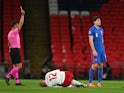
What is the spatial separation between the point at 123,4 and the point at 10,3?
602cm

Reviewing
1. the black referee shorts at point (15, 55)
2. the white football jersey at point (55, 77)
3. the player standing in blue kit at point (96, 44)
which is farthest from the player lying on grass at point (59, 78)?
the black referee shorts at point (15, 55)

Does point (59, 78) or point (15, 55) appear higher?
point (15, 55)

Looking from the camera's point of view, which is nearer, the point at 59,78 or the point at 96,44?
the point at 59,78

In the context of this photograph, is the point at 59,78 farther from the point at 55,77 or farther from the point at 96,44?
the point at 96,44

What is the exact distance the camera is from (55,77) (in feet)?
39.6

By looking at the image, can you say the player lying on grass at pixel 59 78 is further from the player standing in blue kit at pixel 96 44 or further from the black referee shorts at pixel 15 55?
the black referee shorts at pixel 15 55

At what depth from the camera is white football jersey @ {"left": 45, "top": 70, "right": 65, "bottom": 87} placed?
12.0 metres

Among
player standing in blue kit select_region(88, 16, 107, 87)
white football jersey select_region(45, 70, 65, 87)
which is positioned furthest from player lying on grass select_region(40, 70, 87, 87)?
player standing in blue kit select_region(88, 16, 107, 87)

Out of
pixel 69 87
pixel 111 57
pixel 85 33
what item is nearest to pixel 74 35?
pixel 85 33

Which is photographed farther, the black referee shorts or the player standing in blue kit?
the black referee shorts

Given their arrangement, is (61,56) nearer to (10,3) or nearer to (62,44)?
(62,44)

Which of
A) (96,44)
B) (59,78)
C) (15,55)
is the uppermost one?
(96,44)

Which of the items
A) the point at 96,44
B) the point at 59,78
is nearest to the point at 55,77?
the point at 59,78

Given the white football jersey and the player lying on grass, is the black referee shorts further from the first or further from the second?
the white football jersey
